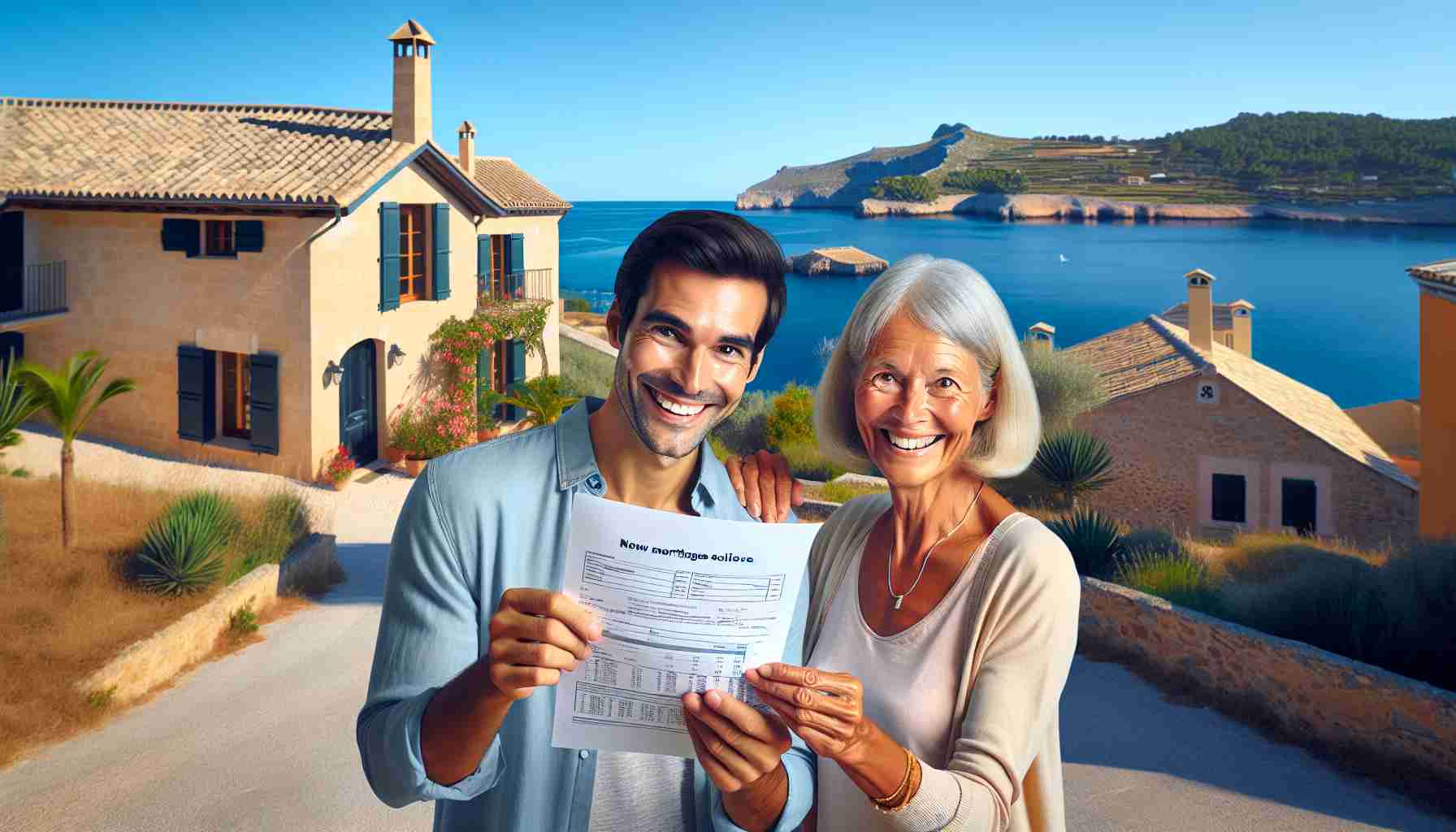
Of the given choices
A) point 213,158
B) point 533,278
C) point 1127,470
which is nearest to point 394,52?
point 213,158

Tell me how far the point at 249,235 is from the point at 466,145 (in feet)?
19.1

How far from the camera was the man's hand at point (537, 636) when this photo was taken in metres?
1.47

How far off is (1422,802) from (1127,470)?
1345cm

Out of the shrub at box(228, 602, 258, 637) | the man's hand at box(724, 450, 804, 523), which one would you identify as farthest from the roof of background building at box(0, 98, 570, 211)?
the man's hand at box(724, 450, 804, 523)

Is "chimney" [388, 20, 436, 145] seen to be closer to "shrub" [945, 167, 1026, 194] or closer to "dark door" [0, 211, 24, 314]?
"dark door" [0, 211, 24, 314]

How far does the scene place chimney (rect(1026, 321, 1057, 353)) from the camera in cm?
2100

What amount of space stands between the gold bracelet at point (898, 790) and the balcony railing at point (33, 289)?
16.6 meters

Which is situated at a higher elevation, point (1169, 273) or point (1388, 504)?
point (1169, 273)

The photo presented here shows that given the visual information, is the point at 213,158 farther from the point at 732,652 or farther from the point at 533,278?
the point at 732,652

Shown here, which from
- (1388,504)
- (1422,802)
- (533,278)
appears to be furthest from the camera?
(533,278)

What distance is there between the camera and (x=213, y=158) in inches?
605

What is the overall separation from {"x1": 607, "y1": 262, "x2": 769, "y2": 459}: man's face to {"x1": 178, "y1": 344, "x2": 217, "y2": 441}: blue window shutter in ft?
48.9

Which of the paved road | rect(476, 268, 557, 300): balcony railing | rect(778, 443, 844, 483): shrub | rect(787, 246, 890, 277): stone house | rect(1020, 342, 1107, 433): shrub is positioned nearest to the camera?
the paved road

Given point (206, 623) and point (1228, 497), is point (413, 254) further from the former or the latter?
point (1228, 497)
